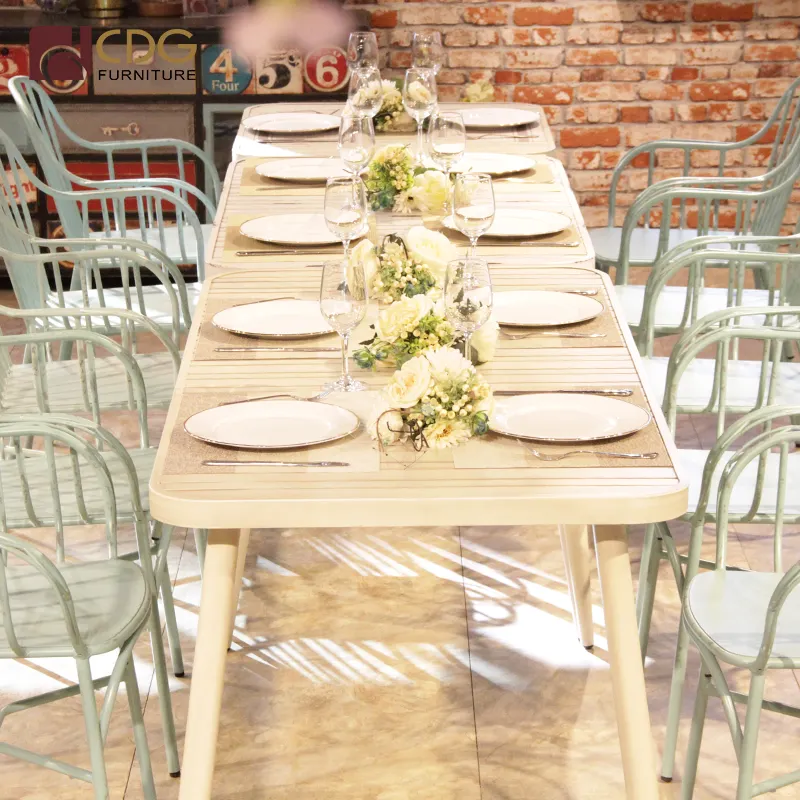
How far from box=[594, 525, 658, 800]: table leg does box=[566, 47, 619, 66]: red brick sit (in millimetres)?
3465

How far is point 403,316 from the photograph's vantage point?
1896mm

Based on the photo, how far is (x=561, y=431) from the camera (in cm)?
181

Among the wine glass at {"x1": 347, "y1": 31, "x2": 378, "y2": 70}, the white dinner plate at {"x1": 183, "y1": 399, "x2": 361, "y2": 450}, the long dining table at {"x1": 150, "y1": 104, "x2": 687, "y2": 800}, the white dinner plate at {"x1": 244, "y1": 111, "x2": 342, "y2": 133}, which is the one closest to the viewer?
the long dining table at {"x1": 150, "y1": 104, "x2": 687, "y2": 800}

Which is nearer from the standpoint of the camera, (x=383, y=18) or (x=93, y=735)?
(x=93, y=735)

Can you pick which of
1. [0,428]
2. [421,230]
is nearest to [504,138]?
[421,230]

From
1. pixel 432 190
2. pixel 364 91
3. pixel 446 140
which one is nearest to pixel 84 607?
pixel 432 190

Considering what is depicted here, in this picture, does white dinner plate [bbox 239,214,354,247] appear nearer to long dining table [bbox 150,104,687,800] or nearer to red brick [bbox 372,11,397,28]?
long dining table [bbox 150,104,687,800]

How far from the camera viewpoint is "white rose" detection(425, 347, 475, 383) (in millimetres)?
1720

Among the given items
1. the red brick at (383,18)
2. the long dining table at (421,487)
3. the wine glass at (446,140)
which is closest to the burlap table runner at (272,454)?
the long dining table at (421,487)

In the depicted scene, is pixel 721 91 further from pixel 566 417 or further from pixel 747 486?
pixel 566 417

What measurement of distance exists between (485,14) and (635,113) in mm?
699

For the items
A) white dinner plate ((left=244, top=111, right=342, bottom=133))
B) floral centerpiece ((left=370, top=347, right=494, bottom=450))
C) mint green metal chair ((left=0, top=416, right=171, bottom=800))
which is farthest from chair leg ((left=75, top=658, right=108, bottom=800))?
white dinner plate ((left=244, top=111, right=342, bottom=133))

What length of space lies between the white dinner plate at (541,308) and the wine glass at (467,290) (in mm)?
332

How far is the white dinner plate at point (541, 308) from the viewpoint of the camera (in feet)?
7.33
